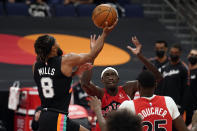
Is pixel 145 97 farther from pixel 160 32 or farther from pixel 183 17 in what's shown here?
pixel 183 17

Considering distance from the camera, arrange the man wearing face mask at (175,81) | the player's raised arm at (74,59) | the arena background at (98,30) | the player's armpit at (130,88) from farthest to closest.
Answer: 1. the arena background at (98,30)
2. the man wearing face mask at (175,81)
3. the player's armpit at (130,88)
4. the player's raised arm at (74,59)

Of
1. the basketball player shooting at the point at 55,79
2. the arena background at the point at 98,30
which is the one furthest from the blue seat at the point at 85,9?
the basketball player shooting at the point at 55,79

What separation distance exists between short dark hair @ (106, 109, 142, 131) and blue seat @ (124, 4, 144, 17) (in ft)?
33.7

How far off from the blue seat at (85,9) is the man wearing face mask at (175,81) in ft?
15.8

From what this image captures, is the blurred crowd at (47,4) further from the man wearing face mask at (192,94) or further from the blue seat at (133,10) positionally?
the man wearing face mask at (192,94)

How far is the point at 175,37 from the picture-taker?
1204 centimetres

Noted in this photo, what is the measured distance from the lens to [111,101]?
516 cm

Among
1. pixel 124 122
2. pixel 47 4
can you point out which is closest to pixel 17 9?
pixel 47 4

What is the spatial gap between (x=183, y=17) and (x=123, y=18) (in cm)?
183

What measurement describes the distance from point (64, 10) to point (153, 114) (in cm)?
870

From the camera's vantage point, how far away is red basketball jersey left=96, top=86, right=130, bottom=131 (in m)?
5.10

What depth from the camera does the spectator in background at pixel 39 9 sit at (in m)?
11.7

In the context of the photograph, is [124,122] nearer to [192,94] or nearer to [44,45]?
[44,45]

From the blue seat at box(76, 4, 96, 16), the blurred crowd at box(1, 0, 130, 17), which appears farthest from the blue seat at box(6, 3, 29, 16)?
the blue seat at box(76, 4, 96, 16)
